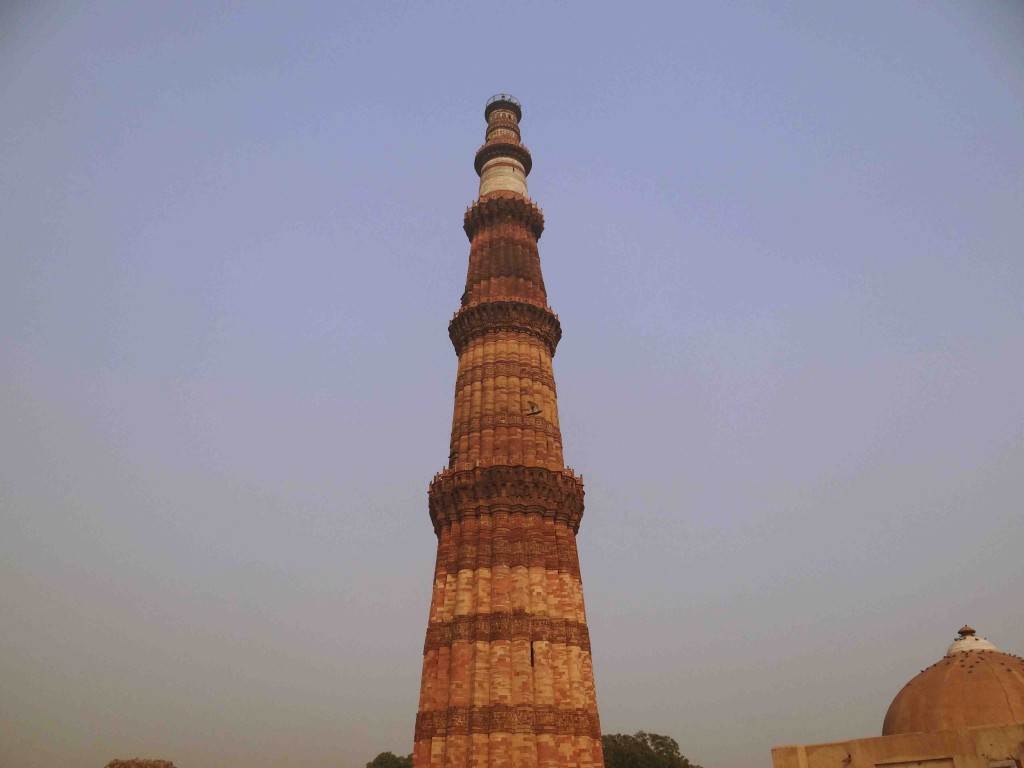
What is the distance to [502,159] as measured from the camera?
137ft

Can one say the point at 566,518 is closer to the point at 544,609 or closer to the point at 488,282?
the point at 544,609

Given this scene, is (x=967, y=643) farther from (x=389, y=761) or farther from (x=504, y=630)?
(x=389, y=761)

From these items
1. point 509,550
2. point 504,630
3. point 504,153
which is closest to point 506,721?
point 504,630

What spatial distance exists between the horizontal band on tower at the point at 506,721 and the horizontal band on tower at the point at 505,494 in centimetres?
696

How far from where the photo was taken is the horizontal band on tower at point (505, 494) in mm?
29891

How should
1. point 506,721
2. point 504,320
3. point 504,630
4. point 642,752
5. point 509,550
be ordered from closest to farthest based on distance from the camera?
point 506,721
point 504,630
point 509,550
point 504,320
point 642,752

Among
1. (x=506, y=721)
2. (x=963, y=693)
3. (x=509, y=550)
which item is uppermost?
(x=509, y=550)

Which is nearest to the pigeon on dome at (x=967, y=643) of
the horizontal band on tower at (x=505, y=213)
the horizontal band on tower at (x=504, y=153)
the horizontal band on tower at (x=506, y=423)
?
the horizontal band on tower at (x=506, y=423)

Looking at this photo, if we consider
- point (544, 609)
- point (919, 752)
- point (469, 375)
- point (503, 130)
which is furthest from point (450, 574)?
point (503, 130)

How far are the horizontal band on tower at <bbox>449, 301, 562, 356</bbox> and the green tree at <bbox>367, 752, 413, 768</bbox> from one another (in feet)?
134

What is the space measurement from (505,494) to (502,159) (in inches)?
775

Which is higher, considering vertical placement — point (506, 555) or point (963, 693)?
point (506, 555)

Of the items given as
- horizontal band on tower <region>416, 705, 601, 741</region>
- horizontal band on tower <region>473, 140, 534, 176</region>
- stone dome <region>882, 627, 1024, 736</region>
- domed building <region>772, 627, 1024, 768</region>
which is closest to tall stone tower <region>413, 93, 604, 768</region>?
horizontal band on tower <region>416, 705, 601, 741</region>

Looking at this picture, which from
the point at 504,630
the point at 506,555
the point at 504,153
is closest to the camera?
the point at 504,630
